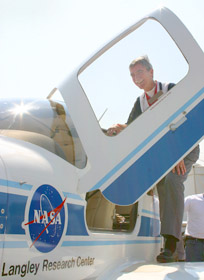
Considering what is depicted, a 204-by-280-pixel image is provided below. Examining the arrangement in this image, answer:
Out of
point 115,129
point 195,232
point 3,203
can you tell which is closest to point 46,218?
point 3,203

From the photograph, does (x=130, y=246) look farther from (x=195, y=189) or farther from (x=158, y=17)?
(x=195, y=189)

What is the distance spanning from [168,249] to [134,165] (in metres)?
1.07

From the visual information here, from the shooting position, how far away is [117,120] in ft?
8.85

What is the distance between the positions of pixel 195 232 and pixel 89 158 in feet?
10.4

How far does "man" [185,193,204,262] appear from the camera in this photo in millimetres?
4953

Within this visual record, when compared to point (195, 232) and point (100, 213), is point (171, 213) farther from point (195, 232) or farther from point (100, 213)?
point (195, 232)

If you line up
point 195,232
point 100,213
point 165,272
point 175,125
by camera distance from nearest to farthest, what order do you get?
point 165,272, point 175,125, point 100,213, point 195,232

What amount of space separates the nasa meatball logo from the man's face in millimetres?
1149

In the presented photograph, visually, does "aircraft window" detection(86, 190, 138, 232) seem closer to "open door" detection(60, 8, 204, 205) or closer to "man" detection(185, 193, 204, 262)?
"open door" detection(60, 8, 204, 205)

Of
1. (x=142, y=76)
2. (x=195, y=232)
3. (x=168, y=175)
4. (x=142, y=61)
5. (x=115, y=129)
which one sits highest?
(x=142, y=61)

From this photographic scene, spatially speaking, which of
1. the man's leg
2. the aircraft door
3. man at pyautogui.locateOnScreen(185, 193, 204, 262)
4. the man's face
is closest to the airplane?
the aircraft door

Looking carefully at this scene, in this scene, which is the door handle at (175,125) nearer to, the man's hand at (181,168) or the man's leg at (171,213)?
the man's hand at (181,168)

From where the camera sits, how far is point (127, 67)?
279 cm

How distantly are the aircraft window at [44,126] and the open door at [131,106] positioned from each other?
21 centimetres
